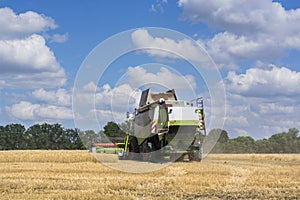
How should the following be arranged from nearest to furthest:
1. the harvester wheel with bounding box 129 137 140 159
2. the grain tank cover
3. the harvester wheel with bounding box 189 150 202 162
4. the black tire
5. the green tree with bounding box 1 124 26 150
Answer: the black tire
the harvester wheel with bounding box 189 150 202 162
the grain tank cover
the harvester wheel with bounding box 129 137 140 159
the green tree with bounding box 1 124 26 150

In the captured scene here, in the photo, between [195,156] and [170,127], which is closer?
[170,127]

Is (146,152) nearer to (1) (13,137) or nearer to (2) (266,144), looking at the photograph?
(2) (266,144)

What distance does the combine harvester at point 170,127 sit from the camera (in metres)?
22.5

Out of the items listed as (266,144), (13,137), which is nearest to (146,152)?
(266,144)

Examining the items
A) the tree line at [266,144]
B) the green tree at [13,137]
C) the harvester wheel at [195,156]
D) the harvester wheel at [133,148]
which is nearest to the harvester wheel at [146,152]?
the harvester wheel at [133,148]

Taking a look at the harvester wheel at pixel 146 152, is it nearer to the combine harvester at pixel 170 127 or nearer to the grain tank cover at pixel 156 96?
the combine harvester at pixel 170 127

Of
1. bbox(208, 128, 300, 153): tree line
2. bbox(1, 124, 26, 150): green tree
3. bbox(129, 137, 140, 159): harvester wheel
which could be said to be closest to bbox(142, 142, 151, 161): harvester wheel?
bbox(129, 137, 140, 159): harvester wheel

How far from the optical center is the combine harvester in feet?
73.7

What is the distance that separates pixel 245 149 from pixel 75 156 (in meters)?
36.0

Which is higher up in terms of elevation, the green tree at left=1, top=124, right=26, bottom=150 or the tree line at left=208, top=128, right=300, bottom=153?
the green tree at left=1, top=124, right=26, bottom=150

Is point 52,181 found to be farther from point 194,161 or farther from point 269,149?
point 269,149

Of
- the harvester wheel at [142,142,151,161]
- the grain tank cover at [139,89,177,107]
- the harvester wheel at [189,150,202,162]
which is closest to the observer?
the harvester wheel at [189,150,202,162]

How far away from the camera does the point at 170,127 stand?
73.9ft

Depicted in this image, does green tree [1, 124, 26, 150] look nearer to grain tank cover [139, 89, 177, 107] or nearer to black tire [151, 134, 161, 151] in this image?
grain tank cover [139, 89, 177, 107]
